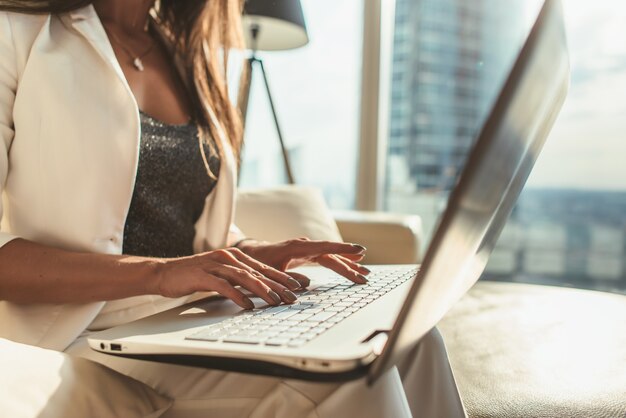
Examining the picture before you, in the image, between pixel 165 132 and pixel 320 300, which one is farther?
pixel 165 132

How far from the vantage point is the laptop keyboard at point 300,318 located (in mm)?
538

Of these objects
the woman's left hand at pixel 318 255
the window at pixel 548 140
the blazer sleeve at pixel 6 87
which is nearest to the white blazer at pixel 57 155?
the blazer sleeve at pixel 6 87

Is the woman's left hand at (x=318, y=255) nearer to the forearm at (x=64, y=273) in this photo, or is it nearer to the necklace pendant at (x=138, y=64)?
the forearm at (x=64, y=273)

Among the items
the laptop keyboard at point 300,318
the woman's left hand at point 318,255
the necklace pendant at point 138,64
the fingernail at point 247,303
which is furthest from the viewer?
the necklace pendant at point 138,64

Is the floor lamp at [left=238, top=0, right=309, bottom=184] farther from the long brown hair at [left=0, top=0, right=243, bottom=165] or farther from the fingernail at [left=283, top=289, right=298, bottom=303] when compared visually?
the fingernail at [left=283, top=289, right=298, bottom=303]

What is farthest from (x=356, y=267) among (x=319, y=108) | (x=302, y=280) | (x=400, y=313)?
(x=319, y=108)

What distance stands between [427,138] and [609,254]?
3.44ft

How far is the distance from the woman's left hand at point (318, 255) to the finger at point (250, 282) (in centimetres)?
15

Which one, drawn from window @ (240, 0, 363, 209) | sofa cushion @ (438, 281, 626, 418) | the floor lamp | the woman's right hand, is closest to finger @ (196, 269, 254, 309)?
the woman's right hand

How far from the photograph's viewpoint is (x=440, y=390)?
778 mm

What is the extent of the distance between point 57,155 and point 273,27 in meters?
→ 1.54

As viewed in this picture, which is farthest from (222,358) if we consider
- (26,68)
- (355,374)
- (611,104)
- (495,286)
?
(611,104)

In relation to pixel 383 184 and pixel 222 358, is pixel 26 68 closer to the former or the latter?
pixel 222 358

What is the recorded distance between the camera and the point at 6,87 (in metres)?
0.91
